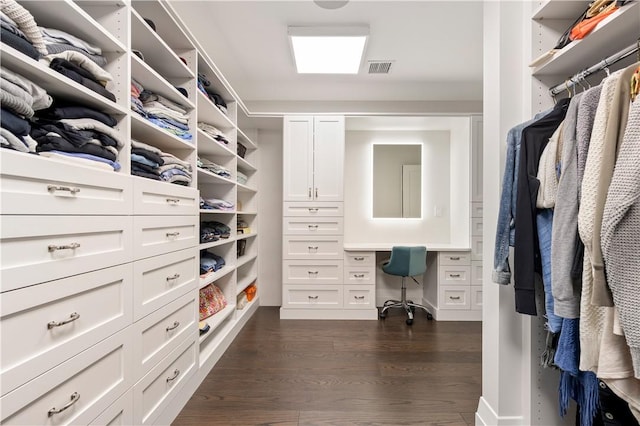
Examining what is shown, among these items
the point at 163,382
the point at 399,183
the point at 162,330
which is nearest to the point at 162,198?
the point at 162,330

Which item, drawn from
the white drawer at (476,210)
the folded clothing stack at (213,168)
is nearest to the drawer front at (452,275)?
the white drawer at (476,210)

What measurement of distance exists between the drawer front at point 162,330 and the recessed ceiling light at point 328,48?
2156 mm

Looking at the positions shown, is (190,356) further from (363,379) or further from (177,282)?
(363,379)

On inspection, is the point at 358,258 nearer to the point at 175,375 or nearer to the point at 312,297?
the point at 312,297

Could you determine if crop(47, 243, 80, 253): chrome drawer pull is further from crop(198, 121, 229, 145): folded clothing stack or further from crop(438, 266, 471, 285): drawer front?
crop(438, 266, 471, 285): drawer front

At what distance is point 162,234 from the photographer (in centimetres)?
145

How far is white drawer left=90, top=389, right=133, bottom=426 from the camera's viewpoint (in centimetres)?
105

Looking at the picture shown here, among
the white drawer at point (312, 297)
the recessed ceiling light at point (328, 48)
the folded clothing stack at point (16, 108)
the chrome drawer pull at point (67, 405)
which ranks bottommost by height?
the white drawer at point (312, 297)

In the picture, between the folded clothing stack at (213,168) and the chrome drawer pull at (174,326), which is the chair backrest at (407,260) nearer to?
the folded clothing stack at (213,168)

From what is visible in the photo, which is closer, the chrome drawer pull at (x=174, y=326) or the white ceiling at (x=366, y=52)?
the chrome drawer pull at (x=174, y=326)

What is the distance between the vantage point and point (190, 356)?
68.2 inches

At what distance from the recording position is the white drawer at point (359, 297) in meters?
3.14

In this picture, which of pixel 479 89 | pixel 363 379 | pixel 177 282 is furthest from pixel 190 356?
pixel 479 89

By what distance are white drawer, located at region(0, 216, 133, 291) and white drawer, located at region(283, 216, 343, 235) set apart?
207cm
